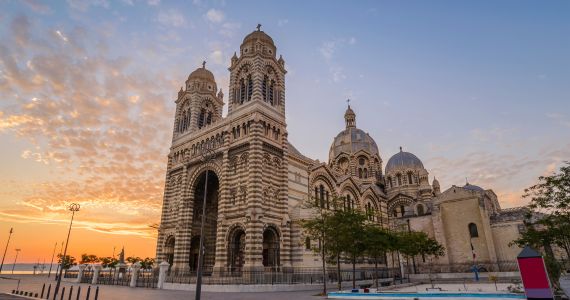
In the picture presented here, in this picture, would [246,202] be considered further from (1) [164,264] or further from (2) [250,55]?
(2) [250,55]

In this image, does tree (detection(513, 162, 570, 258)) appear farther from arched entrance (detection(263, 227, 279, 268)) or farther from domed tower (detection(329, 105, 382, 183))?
domed tower (detection(329, 105, 382, 183))

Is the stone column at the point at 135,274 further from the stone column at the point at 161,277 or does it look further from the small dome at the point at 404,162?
the small dome at the point at 404,162

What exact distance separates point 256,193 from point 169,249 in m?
14.8

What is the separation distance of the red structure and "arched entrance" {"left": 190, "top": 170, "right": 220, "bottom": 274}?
Answer: 29.3m

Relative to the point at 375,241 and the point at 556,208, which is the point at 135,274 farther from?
the point at 556,208

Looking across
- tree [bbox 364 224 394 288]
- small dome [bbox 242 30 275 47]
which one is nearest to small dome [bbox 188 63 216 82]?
small dome [bbox 242 30 275 47]

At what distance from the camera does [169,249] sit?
37531 millimetres

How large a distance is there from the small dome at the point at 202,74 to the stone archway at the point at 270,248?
23.4 metres

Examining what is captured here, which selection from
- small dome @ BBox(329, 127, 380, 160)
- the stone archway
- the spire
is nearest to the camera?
the stone archway

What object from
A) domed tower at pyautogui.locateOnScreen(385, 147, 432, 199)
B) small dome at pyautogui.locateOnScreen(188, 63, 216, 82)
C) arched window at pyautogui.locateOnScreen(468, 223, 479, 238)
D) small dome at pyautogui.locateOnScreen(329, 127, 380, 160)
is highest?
small dome at pyautogui.locateOnScreen(188, 63, 216, 82)

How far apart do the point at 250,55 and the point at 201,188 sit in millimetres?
16479

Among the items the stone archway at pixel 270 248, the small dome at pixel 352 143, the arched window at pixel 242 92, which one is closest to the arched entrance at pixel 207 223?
the stone archway at pixel 270 248

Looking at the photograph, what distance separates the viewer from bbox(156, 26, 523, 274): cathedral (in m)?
31.1

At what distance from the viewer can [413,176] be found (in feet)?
195
